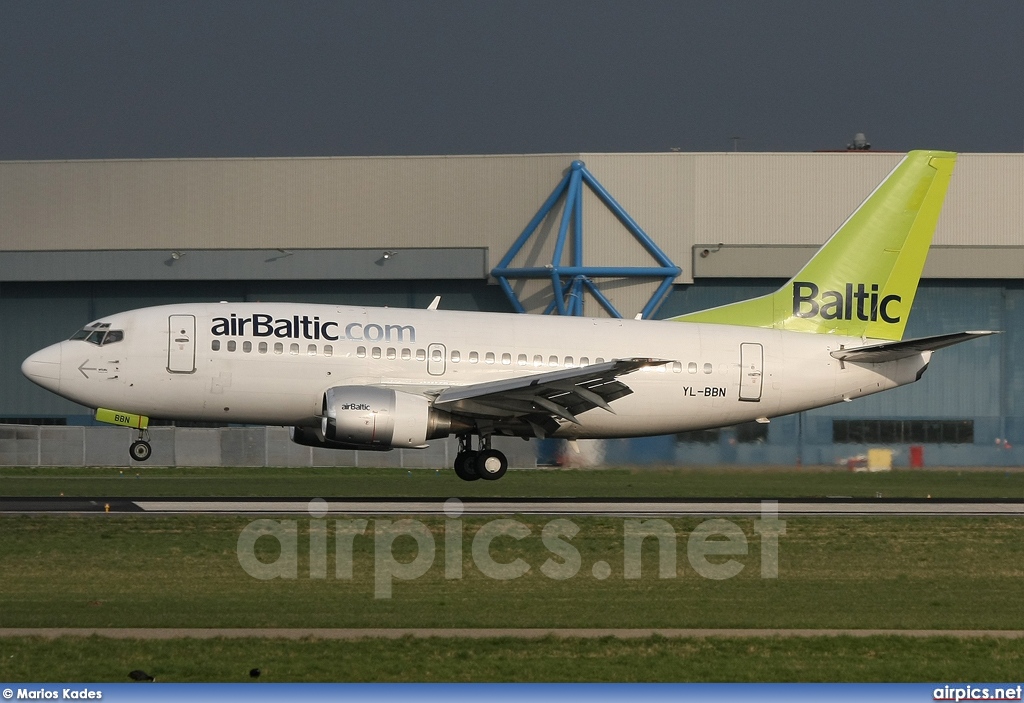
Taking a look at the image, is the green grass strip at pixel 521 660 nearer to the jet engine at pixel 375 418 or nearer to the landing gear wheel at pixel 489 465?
the jet engine at pixel 375 418

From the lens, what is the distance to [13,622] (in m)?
17.4

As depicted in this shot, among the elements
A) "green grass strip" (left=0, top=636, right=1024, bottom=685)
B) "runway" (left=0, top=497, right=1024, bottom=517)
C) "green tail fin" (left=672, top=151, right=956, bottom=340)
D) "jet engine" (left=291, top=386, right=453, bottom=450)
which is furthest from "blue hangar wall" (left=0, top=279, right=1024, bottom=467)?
"green grass strip" (left=0, top=636, right=1024, bottom=685)

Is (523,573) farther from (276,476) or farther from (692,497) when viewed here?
(276,476)

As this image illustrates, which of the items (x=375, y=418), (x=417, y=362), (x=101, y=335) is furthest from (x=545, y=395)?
(x=101, y=335)

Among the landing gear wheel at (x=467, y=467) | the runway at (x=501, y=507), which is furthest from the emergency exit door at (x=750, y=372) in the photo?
the landing gear wheel at (x=467, y=467)

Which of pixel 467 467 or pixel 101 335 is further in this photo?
pixel 467 467

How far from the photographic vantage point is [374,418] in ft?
98.8

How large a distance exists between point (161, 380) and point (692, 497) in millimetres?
13968

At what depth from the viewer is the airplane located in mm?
31688

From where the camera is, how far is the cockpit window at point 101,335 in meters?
32.2

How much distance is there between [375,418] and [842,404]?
2945cm

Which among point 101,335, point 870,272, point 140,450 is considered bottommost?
point 140,450

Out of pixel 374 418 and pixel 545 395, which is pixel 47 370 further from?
pixel 545 395

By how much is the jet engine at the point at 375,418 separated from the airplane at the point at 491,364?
0.12ft
